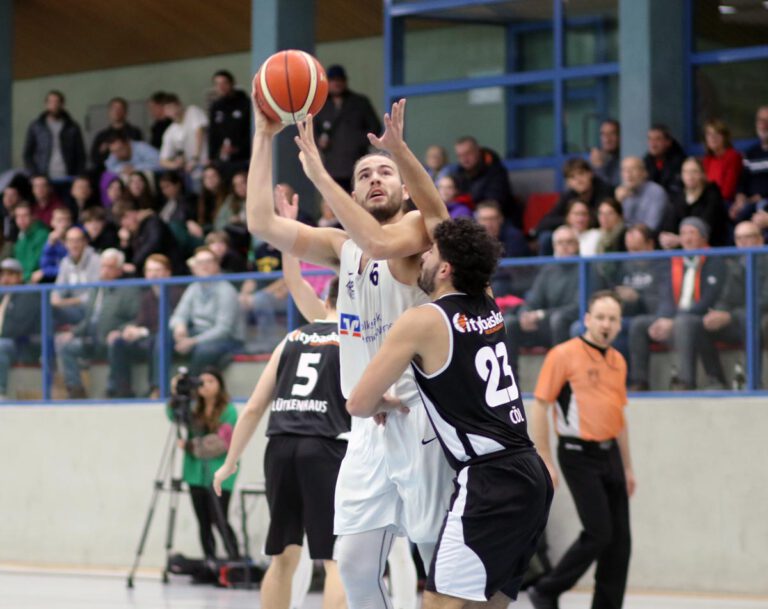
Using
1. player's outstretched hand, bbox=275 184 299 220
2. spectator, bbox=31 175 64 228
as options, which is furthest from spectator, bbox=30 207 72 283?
player's outstretched hand, bbox=275 184 299 220

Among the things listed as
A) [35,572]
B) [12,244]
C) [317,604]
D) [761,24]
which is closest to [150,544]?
[35,572]

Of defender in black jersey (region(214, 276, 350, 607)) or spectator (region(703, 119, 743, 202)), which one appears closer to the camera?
defender in black jersey (region(214, 276, 350, 607))

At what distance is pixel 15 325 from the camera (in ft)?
49.3

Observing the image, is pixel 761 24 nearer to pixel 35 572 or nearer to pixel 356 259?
pixel 35 572

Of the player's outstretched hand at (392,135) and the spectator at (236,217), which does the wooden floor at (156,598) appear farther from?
the player's outstretched hand at (392,135)

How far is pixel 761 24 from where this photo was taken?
15.3 metres

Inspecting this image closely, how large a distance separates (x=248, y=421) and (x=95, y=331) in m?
6.17

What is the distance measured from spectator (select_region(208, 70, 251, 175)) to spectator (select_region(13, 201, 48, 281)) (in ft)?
6.93

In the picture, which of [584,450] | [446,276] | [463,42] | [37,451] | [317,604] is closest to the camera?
[446,276]

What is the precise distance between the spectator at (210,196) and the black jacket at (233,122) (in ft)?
2.82

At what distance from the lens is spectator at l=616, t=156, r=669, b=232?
12750mm

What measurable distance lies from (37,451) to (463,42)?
19.9ft

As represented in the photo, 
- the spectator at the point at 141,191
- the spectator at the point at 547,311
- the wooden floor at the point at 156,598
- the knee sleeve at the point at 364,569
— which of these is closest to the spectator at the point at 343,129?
the spectator at the point at 141,191

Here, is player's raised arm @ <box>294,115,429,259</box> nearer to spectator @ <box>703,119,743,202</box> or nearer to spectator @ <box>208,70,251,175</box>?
spectator @ <box>703,119,743,202</box>
